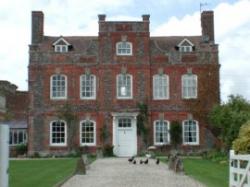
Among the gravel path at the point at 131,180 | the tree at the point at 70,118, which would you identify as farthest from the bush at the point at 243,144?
the tree at the point at 70,118

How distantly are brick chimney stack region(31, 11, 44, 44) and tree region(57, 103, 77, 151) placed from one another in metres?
6.00

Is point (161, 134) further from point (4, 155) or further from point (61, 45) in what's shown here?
point (4, 155)

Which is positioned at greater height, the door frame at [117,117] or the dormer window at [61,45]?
the dormer window at [61,45]

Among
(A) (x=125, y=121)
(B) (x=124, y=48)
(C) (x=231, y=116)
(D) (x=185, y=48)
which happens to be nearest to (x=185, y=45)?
(D) (x=185, y=48)

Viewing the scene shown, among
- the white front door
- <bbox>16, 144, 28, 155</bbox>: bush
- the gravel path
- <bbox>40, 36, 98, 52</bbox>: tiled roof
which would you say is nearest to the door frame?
the white front door

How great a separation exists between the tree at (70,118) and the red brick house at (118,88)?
0.58 ft

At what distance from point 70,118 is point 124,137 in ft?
14.2

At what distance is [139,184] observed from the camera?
19.1 m

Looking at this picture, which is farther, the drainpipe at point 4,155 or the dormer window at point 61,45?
the dormer window at point 61,45

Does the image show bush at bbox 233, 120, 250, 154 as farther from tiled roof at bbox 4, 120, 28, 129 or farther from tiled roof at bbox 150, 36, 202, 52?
tiled roof at bbox 4, 120, 28, 129

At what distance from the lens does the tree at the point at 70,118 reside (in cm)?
4222

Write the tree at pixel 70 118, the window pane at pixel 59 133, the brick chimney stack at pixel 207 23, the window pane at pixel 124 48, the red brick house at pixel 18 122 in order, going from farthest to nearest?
the red brick house at pixel 18 122, the brick chimney stack at pixel 207 23, the window pane at pixel 124 48, the window pane at pixel 59 133, the tree at pixel 70 118

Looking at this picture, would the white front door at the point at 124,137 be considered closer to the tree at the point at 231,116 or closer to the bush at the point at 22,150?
the tree at the point at 231,116

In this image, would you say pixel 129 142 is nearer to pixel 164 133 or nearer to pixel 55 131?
pixel 164 133
